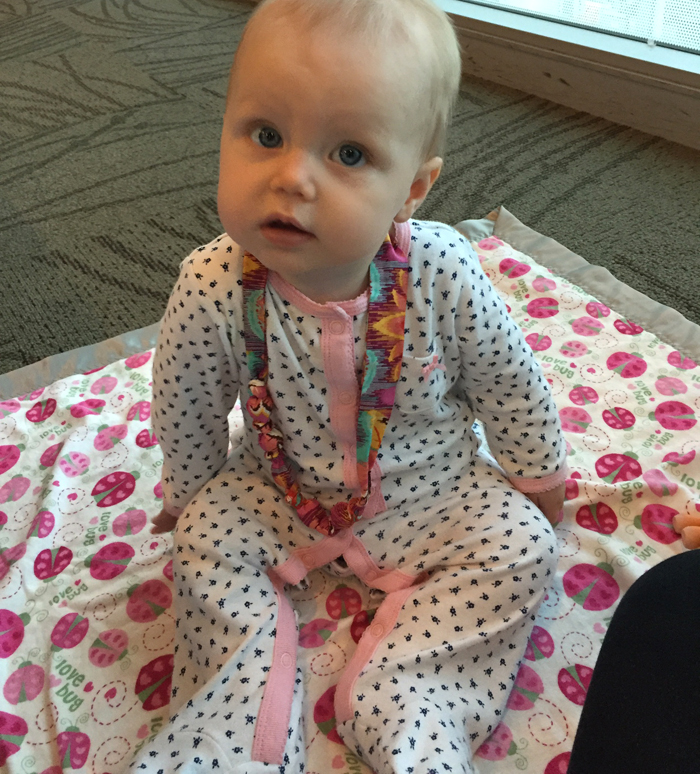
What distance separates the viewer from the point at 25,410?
108 centimetres

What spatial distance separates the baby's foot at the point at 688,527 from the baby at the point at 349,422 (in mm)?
155

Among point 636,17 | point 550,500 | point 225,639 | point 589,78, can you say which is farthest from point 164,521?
point 636,17

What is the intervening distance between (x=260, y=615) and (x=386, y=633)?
13 centimetres

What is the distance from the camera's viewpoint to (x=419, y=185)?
605 mm

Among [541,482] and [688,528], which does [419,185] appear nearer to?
[541,482]

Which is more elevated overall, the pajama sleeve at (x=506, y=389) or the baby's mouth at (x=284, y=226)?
the baby's mouth at (x=284, y=226)

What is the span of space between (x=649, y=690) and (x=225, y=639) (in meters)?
0.43

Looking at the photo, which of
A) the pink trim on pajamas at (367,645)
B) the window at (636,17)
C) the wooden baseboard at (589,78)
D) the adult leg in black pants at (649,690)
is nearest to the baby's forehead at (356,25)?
the adult leg in black pants at (649,690)

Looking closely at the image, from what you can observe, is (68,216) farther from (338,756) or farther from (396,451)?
(338,756)

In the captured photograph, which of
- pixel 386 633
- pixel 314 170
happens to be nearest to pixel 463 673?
Result: pixel 386 633

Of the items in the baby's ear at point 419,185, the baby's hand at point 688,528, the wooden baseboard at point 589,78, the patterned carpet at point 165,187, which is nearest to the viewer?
the baby's ear at point 419,185

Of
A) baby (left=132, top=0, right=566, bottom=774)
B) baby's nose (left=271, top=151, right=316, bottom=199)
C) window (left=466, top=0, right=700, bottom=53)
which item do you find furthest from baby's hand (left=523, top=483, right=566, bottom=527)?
window (left=466, top=0, right=700, bottom=53)

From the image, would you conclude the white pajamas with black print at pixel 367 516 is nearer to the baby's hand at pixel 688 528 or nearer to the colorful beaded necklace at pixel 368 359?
the colorful beaded necklace at pixel 368 359

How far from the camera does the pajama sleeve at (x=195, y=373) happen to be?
65cm
